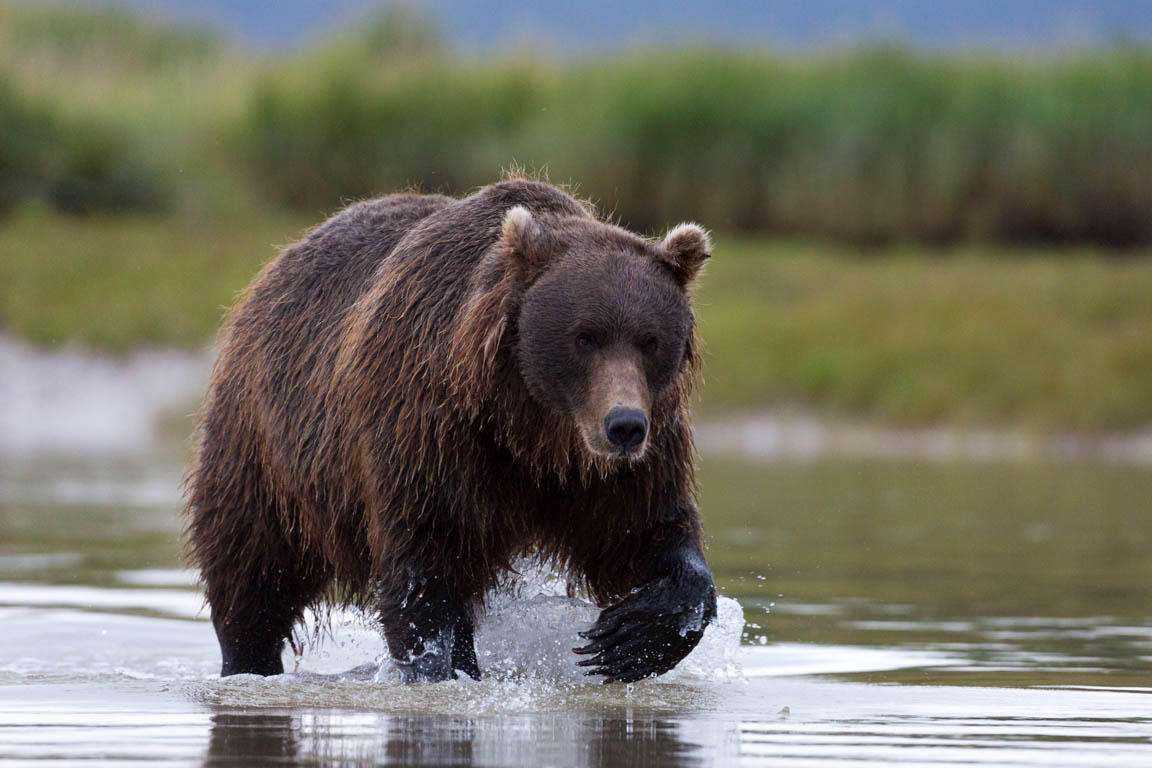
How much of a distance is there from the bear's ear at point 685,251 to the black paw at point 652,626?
0.96 m

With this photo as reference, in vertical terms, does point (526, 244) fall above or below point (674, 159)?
below

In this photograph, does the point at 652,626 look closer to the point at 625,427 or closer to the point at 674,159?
the point at 625,427

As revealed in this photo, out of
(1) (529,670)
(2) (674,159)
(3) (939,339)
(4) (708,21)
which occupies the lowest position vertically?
(1) (529,670)

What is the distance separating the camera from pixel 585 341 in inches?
235

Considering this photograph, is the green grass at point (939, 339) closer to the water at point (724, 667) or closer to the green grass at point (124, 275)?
the green grass at point (124, 275)

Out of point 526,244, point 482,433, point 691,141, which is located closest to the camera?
point 526,244

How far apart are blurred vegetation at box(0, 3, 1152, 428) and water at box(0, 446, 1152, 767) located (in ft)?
37.7

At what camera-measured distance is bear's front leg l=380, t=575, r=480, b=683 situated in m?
6.30

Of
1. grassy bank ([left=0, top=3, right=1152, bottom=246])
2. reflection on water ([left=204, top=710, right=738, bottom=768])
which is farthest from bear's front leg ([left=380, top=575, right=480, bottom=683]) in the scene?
grassy bank ([left=0, top=3, right=1152, bottom=246])

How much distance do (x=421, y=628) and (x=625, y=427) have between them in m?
1.06

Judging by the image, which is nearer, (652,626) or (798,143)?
(652,626)

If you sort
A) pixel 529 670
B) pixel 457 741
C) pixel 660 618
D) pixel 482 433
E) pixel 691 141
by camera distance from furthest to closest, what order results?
pixel 691 141 < pixel 529 670 < pixel 660 618 < pixel 482 433 < pixel 457 741

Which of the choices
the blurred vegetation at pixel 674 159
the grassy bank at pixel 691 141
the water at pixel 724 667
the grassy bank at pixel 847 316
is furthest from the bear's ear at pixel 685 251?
the grassy bank at pixel 691 141

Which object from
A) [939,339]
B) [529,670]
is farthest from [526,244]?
[939,339]
